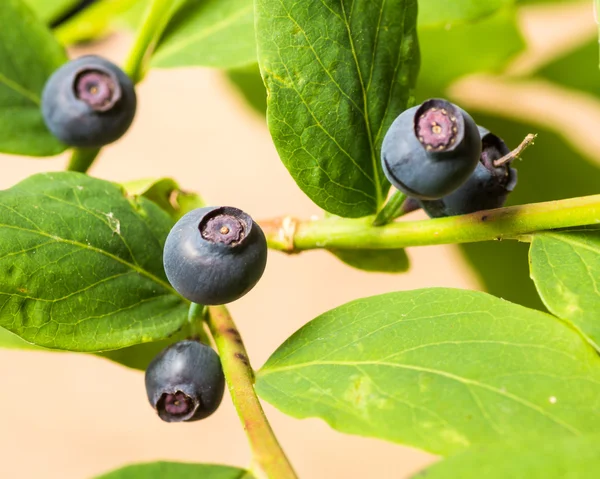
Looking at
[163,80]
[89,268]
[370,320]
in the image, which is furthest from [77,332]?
[163,80]

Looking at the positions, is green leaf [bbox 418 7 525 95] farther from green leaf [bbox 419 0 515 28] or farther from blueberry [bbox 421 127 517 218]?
blueberry [bbox 421 127 517 218]

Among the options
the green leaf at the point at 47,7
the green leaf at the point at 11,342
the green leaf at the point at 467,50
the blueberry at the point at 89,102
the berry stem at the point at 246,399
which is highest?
the green leaf at the point at 467,50

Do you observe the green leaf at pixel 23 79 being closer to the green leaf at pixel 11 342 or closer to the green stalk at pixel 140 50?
the green stalk at pixel 140 50

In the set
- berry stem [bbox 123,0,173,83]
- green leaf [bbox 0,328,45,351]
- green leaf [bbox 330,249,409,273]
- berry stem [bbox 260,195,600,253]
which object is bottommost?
green leaf [bbox 0,328,45,351]

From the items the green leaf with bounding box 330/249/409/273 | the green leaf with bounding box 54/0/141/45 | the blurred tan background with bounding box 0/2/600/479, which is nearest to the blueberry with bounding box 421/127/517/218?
the green leaf with bounding box 330/249/409/273

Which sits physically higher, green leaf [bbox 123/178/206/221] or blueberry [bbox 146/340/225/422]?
green leaf [bbox 123/178/206/221]

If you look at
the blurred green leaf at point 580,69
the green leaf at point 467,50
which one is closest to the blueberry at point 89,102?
the green leaf at point 467,50

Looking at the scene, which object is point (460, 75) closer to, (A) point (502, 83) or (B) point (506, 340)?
(A) point (502, 83)
